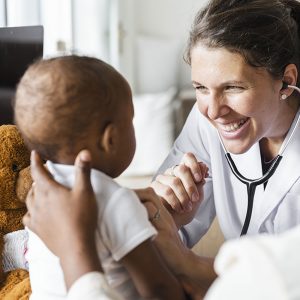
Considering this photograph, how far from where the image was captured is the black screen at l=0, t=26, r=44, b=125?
1.43 meters

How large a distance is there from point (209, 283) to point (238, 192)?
53 cm

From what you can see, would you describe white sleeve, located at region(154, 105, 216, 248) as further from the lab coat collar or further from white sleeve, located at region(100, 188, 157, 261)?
white sleeve, located at region(100, 188, 157, 261)

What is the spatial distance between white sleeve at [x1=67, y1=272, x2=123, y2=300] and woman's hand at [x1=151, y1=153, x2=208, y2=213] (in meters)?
A: 0.50

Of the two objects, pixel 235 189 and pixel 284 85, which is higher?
pixel 284 85

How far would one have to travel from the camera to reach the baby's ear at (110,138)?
0.92 meters

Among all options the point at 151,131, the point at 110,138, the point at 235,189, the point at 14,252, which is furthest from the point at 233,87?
the point at 151,131

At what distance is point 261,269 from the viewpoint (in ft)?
1.97

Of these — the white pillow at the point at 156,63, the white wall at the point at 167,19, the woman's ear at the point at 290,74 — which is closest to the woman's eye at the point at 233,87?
the woman's ear at the point at 290,74

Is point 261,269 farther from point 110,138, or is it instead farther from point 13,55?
point 13,55

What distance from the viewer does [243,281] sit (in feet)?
2.02

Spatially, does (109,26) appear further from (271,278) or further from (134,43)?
(271,278)

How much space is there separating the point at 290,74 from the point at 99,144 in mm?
655

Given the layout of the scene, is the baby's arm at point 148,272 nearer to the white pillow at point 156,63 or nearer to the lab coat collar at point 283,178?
the lab coat collar at point 283,178

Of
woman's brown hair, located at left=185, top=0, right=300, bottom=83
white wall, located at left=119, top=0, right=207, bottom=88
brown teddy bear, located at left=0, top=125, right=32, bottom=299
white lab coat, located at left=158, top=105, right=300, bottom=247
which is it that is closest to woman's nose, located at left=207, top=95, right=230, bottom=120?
woman's brown hair, located at left=185, top=0, right=300, bottom=83
